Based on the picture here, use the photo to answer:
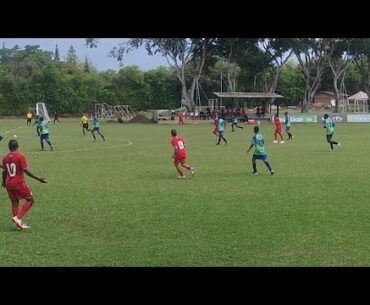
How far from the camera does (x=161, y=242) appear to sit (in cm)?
891

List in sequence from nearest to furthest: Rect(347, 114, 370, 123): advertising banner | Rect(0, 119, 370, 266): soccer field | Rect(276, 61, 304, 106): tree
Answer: Rect(0, 119, 370, 266): soccer field → Rect(347, 114, 370, 123): advertising banner → Rect(276, 61, 304, 106): tree

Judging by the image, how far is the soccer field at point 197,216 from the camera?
8094 mm

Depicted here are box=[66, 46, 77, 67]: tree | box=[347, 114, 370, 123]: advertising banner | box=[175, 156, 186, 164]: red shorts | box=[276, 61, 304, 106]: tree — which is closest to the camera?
box=[175, 156, 186, 164]: red shorts

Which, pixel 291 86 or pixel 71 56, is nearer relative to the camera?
pixel 291 86

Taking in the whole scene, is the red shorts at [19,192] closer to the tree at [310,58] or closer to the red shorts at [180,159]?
the red shorts at [180,159]

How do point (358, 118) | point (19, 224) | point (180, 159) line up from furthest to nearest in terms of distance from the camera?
point (358, 118), point (180, 159), point (19, 224)

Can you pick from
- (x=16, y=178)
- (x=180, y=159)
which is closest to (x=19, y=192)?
(x=16, y=178)

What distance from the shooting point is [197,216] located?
1097 cm

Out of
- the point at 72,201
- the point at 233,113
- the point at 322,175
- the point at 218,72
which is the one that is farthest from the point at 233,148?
the point at 218,72

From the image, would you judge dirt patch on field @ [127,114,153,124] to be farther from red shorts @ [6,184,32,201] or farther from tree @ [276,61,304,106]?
red shorts @ [6,184,32,201]

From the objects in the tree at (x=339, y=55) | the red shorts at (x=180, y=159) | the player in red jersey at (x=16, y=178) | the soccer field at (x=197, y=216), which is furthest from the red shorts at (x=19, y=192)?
the tree at (x=339, y=55)

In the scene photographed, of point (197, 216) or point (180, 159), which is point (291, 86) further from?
point (197, 216)

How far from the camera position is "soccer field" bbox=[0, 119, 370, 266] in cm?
809

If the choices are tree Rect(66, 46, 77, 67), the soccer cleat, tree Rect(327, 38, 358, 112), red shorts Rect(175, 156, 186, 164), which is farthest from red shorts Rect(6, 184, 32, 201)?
tree Rect(66, 46, 77, 67)
